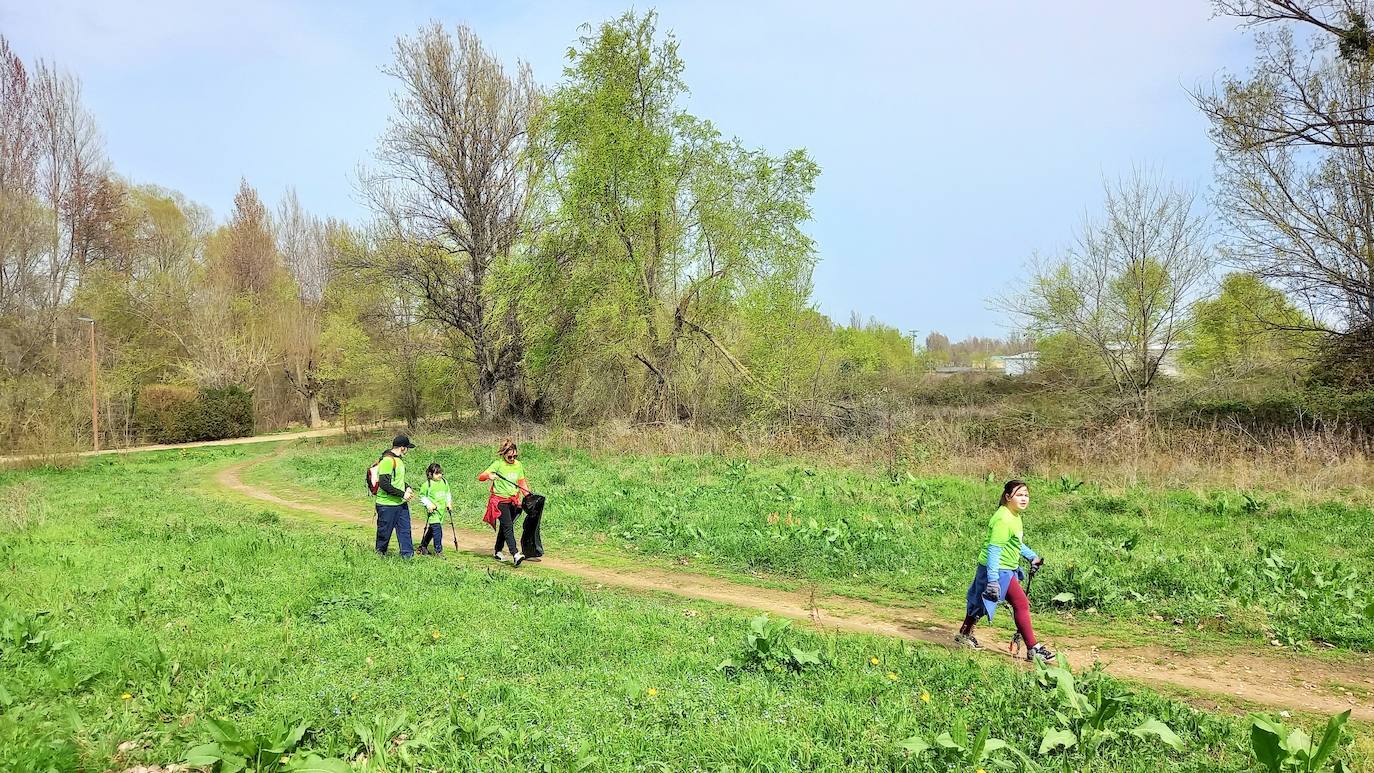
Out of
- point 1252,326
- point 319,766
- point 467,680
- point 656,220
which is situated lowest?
point 467,680

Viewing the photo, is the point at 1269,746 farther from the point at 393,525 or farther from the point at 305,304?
the point at 305,304

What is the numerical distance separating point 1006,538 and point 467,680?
16.1ft

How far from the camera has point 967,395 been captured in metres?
40.2

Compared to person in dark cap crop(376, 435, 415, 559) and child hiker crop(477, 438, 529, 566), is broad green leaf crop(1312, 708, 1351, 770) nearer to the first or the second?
child hiker crop(477, 438, 529, 566)

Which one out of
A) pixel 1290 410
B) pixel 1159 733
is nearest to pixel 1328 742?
pixel 1159 733

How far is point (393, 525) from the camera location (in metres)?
10.5

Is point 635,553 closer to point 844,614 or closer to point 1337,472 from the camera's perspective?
point 844,614

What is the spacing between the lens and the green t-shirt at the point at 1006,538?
648cm

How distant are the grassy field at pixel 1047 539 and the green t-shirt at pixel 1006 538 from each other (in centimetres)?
148

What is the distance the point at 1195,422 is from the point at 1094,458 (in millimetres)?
8733

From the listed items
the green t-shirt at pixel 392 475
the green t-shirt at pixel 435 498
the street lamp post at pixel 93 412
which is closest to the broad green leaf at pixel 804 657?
the green t-shirt at pixel 392 475

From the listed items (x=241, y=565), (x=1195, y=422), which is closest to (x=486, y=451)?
(x=241, y=565)

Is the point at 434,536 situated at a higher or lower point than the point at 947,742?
lower

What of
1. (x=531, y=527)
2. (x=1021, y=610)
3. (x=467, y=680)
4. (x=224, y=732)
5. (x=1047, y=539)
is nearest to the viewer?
(x=224, y=732)
